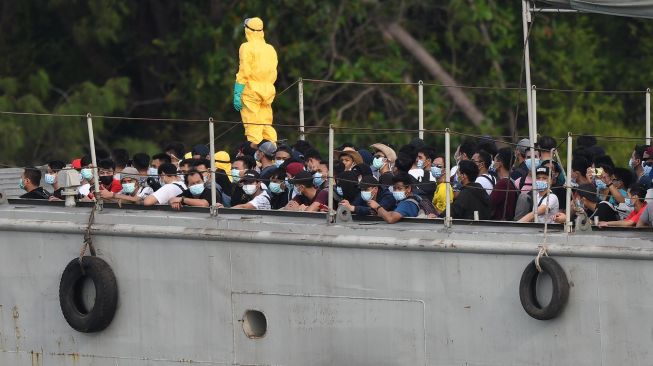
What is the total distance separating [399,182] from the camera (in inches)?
566

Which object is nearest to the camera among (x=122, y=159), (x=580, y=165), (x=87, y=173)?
(x=580, y=165)

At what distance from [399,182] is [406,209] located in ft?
0.91

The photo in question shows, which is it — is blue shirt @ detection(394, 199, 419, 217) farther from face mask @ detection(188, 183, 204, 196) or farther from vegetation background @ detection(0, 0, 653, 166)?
vegetation background @ detection(0, 0, 653, 166)

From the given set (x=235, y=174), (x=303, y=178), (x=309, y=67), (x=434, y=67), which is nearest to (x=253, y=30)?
(x=235, y=174)

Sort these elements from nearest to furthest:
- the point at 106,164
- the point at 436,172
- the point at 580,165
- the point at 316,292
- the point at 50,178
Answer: the point at 580,165 < the point at 316,292 < the point at 436,172 < the point at 106,164 < the point at 50,178

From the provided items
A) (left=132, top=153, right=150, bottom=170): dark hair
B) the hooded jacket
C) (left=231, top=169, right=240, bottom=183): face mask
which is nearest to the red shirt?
the hooded jacket

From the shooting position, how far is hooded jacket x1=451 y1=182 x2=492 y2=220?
47.8 ft

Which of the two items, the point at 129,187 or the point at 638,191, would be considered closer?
the point at 638,191

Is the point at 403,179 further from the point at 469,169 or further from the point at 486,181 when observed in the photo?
the point at 486,181

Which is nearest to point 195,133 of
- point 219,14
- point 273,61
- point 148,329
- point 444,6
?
point 219,14

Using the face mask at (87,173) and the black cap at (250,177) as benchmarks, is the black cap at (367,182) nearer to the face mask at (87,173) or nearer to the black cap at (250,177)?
the black cap at (250,177)

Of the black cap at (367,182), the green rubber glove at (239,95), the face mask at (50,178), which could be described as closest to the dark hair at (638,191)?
the black cap at (367,182)

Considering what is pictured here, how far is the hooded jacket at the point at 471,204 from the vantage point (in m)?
14.6

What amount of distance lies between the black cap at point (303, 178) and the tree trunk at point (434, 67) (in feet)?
46.3
